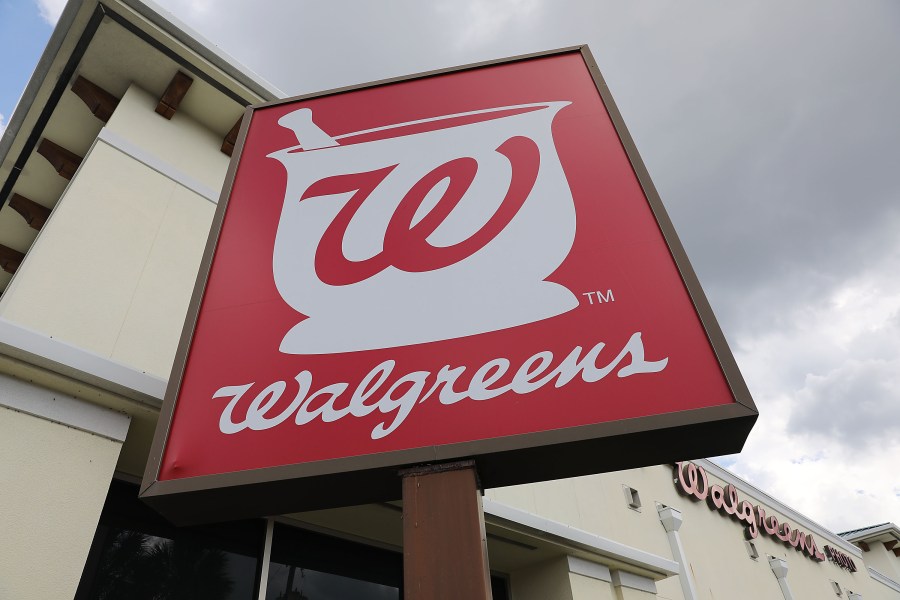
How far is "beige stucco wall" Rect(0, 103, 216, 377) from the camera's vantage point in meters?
4.01

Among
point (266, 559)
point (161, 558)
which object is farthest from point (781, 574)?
point (161, 558)

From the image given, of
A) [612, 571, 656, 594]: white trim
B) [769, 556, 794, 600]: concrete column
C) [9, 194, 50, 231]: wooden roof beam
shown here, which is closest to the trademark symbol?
[612, 571, 656, 594]: white trim

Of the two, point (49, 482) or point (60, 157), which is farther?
point (60, 157)

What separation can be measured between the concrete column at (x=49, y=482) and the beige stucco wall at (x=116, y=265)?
24.3 inches

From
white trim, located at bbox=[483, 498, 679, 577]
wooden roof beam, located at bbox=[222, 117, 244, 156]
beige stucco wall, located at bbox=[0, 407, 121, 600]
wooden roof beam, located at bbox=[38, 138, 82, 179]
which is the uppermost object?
wooden roof beam, located at bbox=[38, 138, 82, 179]

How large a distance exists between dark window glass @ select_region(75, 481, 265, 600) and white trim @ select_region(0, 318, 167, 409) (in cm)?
103

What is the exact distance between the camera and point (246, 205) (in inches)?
152

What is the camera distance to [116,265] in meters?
4.49

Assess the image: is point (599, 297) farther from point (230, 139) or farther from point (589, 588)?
point (230, 139)

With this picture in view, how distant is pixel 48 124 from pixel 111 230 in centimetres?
261

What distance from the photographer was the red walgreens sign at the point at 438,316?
Result: 2580 millimetres

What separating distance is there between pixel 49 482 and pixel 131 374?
739mm

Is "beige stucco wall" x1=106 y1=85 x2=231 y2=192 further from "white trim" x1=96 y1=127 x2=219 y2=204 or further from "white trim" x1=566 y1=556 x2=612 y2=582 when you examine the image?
"white trim" x1=566 y1=556 x2=612 y2=582

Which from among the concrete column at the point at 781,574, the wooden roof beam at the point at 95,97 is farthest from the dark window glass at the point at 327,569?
the concrete column at the point at 781,574
